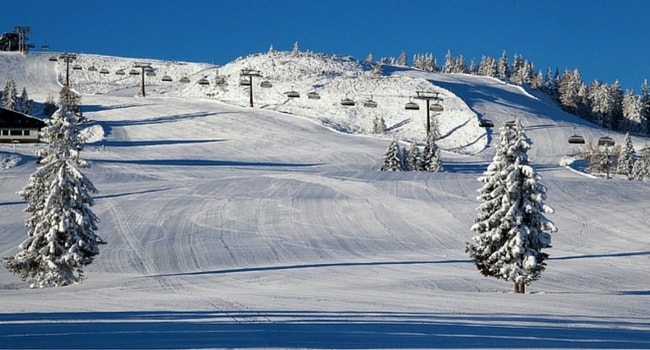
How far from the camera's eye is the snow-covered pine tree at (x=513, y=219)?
81.0ft

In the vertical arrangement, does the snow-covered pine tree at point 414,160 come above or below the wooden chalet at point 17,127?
below

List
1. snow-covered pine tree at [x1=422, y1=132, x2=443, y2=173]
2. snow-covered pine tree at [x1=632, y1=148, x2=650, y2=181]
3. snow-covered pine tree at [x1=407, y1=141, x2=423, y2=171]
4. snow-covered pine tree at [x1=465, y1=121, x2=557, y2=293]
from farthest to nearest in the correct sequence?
snow-covered pine tree at [x1=632, y1=148, x2=650, y2=181] < snow-covered pine tree at [x1=407, y1=141, x2=423, y2=171] < snow-covered pine tree at [x1=422, y1=132, x2=443, y2=173] < snow-covered pine tree at [x1=465, y1=121, x2=557, y2=293]

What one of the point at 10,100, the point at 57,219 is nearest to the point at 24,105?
the point at 10,100

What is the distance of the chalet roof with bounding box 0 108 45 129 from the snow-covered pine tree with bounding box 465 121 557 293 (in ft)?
192

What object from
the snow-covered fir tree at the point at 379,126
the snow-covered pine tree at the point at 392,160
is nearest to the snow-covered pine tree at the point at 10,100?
the snow-covered fir tree at the point at 379,126

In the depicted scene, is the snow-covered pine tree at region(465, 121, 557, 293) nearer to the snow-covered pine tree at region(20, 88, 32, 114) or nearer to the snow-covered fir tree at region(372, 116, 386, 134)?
the snow-covered fir tree at region(372, 116, 386, 134)

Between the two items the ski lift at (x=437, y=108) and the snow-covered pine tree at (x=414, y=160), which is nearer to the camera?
the snow-covered pine tree at (x=414, y=160)

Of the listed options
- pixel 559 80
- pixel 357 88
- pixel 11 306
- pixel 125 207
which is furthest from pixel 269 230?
pixel 559 80

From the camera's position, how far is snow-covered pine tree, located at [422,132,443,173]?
225ft

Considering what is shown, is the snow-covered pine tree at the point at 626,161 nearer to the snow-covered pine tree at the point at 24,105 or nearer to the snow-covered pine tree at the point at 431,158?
the snow-covered pine tree at the point at 431,158

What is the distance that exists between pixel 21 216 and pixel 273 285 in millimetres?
22833

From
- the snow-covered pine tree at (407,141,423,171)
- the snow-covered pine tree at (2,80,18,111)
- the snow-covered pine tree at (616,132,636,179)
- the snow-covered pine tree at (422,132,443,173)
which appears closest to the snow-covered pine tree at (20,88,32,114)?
the snow-covered pine tree at (2,80,18,111)

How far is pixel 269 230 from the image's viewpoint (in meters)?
39.9

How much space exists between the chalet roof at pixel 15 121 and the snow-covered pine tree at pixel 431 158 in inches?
1506
